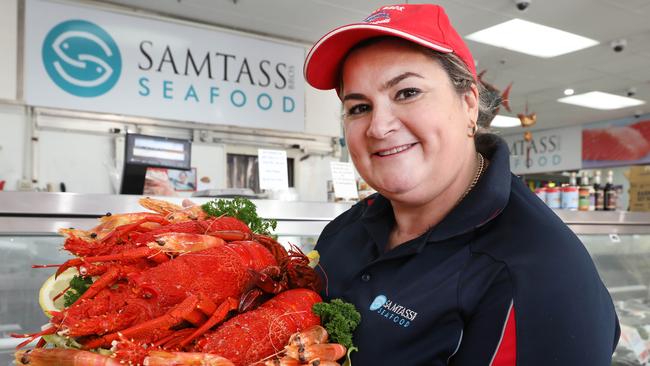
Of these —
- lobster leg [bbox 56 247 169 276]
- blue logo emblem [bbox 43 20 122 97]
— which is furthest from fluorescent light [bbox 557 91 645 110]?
lobster leg [bbox 56 247 169 276]

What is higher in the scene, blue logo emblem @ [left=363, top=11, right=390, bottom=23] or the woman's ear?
blue logo emblem @ [left=363, top=11, right=390, bottom=23]

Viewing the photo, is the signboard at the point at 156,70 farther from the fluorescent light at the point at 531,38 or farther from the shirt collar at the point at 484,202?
the shirt collar at the point at 484,202

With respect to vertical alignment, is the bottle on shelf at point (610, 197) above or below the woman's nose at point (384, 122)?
below

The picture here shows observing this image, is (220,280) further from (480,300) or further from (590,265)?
(590,265)

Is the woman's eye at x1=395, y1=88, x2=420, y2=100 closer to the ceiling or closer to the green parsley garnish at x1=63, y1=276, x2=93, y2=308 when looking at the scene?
the green parsley garnish at x1=63, y1=276, x2=93, y2=308

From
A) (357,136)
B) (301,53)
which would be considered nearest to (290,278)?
(357,136)

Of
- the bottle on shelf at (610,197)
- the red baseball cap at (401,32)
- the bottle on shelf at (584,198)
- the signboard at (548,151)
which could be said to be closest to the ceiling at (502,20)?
the bottle on shelf at (610,197)

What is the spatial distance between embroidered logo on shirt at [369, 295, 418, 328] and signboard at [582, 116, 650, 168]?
444 inches

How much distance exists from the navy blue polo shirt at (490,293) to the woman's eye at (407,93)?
264 millimetres

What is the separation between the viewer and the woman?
0.92 metres

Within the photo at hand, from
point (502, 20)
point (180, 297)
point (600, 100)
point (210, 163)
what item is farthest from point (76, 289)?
point (600, 100)

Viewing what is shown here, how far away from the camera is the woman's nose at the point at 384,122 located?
3.55 ft

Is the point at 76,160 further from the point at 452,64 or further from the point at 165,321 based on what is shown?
the point at 452,64

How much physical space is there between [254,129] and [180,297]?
4.94 m
